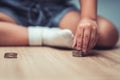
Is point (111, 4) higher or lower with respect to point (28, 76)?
higher

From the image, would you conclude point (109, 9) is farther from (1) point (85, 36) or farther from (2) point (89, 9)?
(1) point (85, 36)

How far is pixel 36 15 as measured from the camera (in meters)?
1.09

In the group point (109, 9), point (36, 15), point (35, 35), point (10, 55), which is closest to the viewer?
point (10, 55)

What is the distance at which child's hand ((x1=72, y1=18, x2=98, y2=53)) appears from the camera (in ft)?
2.54

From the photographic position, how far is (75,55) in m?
0.83

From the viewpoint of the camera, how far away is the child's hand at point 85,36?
773 millimetres

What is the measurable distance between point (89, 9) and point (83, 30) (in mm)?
132

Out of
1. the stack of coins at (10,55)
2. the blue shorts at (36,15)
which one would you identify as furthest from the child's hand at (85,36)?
the blue shorts at (36,15)

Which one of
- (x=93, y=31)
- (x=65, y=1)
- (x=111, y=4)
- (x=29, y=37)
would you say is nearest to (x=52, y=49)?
(x=29, y=37)

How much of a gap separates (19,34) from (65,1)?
0.31 meters

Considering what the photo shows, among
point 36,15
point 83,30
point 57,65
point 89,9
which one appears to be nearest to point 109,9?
point 36,15

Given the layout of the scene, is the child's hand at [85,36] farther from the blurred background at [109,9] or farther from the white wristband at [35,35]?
the blurred background at [109,9]

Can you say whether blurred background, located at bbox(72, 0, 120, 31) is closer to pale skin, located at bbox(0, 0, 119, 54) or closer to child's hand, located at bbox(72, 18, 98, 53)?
pale skin, located at bbox(0, 0, 119, 54)

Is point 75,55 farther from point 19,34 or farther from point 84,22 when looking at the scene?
point 19,34
